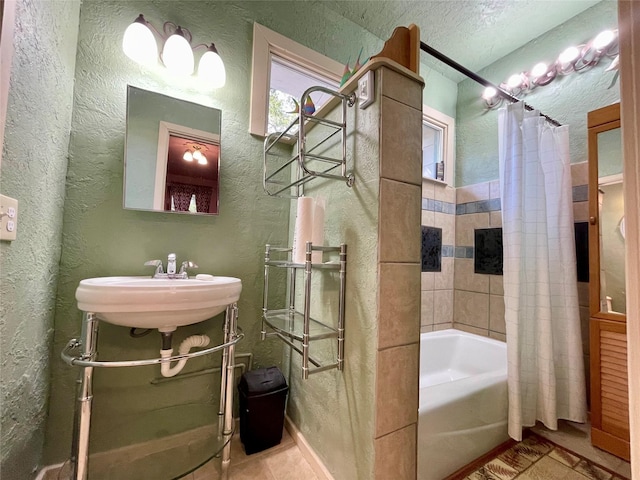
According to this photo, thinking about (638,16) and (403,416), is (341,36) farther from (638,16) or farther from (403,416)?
(403,416)

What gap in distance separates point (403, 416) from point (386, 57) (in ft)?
3.99

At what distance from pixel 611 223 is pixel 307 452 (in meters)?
1.83

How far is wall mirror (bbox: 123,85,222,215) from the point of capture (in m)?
1.16

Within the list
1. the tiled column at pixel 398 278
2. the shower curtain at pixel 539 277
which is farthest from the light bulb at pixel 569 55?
the tiled column at pixel 398 278

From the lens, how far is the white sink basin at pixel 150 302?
0.79m

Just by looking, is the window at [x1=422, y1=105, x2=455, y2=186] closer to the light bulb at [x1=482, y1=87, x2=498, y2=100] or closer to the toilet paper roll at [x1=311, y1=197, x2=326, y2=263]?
the light bulb at [x1=482, y1=87, x2=498, y2=100]

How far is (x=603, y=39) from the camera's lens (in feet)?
4.95

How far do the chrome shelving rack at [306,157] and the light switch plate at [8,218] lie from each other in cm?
82

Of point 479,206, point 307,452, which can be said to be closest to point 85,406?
point 307,452

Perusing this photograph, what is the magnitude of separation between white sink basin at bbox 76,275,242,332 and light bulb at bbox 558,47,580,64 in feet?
8.31

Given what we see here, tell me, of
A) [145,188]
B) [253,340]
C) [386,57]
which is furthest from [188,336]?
[386,57]

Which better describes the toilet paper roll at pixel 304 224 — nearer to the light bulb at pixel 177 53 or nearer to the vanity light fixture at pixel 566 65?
the light bulb at pixel 177 53

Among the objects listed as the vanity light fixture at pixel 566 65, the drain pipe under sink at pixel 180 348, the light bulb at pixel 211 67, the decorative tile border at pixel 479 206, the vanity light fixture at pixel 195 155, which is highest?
the vanity light fixture at pixel 566 65

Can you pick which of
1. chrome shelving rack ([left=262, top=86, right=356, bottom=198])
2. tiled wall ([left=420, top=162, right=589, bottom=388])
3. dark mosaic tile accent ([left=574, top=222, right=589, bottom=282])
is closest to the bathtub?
tiled wall ([left=420, top=162, right=589, bottom=388])
